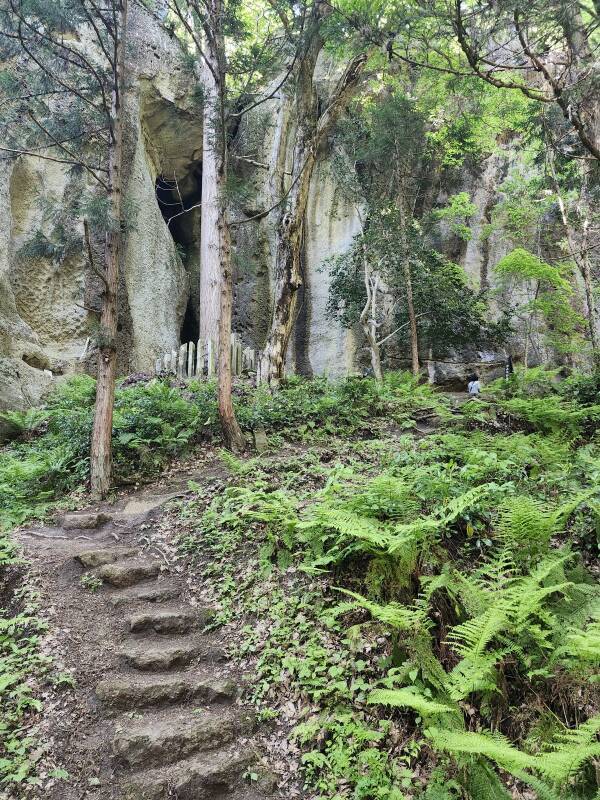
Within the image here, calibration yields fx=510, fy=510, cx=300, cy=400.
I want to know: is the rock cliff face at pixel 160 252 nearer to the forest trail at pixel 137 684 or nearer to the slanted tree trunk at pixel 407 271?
the slanted tree trunk at pixel 407 271

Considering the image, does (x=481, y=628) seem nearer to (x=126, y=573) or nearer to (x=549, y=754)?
(x=549, y=754)

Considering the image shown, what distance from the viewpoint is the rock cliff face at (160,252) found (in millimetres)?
12773

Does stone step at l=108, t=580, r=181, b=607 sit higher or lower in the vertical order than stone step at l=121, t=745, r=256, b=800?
higher

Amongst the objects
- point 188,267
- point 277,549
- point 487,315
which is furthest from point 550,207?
point 277,549

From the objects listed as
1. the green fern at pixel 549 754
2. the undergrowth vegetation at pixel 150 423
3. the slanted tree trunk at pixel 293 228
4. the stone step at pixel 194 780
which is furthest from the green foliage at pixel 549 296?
the stone step at pixel 194 780

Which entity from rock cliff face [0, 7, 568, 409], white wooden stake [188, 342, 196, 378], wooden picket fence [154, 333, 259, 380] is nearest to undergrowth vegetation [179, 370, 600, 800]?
rock cliff face [0, 7, 568, 409]

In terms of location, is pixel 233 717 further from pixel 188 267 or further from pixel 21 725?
pixel 188 267

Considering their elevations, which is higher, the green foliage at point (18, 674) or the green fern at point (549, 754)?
the green fern at point (549, 754)

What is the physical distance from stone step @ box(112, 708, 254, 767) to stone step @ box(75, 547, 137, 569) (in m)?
2.03

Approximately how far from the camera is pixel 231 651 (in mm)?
4254

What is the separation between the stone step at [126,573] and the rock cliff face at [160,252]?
6691 mm

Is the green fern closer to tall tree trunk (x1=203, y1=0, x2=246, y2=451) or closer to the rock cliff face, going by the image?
tall tree trunk (x1=203, y1=0, x2=246, y2=451)

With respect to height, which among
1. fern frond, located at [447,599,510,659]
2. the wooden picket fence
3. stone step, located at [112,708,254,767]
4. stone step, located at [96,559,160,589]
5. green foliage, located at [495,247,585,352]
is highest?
green foliage, located at [495,247,585,352]

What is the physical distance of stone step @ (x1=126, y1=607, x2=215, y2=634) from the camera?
4.55m
